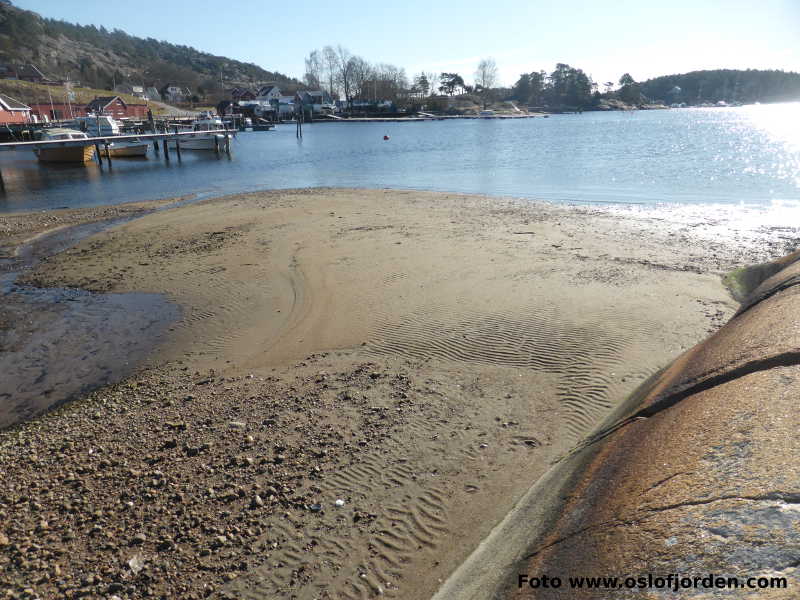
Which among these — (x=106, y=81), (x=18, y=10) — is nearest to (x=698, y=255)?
(x=106, y=81)

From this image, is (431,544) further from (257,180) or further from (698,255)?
(257,180)

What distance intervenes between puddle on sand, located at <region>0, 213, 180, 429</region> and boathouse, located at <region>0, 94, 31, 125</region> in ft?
202

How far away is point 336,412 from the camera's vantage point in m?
6.19

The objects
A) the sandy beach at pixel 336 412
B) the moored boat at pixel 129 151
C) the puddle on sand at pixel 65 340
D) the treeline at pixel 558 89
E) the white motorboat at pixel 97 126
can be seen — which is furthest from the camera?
the treeline at pixel 558 89

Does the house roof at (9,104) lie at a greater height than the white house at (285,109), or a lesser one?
lesser

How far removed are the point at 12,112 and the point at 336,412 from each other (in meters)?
75.1

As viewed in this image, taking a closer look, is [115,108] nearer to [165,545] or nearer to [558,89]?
[165,545]

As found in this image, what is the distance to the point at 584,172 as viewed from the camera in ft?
101

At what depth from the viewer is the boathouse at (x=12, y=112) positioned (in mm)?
57844

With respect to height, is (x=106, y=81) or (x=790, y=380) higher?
(x=106, y=81)

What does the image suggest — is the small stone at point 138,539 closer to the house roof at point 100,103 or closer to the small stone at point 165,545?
the small stone at point 165,545

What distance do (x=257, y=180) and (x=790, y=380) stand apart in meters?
34.3

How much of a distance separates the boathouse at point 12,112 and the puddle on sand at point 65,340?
202 ft

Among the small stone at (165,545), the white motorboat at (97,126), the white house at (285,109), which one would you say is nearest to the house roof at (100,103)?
the white motorboat at (97,126)
